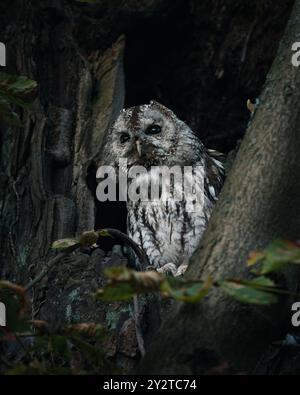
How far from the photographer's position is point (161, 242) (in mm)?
3357

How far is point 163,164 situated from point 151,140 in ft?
0.43

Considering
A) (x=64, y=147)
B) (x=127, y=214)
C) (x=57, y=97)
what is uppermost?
(x=57, y=97)

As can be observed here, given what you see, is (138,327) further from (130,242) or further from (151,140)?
(151,140)

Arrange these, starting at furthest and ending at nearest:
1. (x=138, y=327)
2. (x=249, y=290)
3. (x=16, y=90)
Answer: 1. (x=138, y=327)
2. (x=16, y=90)
3. (x=249, y=290)

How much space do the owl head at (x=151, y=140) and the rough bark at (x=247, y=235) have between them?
129 centimetres

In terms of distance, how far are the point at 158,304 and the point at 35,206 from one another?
2.17ft

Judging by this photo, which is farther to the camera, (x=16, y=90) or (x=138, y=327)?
(x=138, y=327)

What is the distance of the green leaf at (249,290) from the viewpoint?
1.42m

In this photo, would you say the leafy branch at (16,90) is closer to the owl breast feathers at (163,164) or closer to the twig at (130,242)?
the twig at (130,242)

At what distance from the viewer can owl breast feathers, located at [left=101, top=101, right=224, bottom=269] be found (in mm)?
3303

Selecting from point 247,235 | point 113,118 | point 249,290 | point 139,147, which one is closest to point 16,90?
point 247,235

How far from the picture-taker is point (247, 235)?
1915mm
